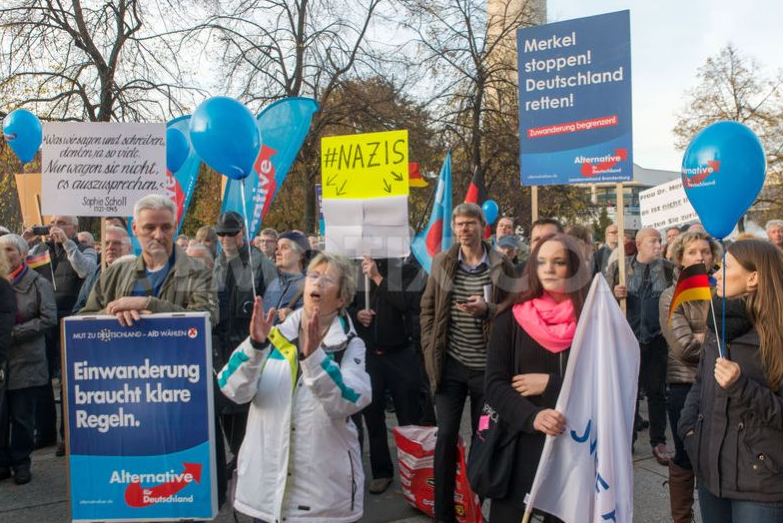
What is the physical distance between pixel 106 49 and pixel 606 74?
12331 mm

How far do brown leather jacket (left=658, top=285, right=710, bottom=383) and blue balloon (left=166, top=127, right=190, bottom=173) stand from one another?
6.13 metres

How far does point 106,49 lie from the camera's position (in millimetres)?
14633

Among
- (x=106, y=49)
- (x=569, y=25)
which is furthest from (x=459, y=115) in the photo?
(x=569, y=25)

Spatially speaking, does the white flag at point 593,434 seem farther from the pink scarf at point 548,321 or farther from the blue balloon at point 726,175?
the blue balloon at point 726,175

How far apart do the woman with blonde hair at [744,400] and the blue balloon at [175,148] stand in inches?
278

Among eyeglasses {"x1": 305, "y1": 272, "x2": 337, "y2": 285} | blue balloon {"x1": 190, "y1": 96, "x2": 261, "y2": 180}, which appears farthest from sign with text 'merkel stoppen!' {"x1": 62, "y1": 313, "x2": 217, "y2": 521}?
blue balloon {"x1": 190, "y1": 96, "x2": 261, "y2": 180}

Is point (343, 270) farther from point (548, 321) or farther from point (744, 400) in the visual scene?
point (744, 400)

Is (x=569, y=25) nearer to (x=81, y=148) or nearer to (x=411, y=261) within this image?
(x=411, y=261)

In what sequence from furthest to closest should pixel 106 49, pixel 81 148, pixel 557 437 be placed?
pixel 106 49 → pixel 81 148 → pixel 557 437

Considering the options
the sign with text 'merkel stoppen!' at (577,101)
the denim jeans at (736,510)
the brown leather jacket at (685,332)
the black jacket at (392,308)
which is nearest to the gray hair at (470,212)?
the black jacket at (392,308)

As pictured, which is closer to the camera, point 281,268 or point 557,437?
point 557,437

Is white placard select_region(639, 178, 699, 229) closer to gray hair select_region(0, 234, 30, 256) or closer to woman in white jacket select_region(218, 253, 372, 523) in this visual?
woman in white jacket select_region(218, 253, 372, 523)

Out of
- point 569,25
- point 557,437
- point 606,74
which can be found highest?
point 569,25

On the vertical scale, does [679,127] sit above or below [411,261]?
above
